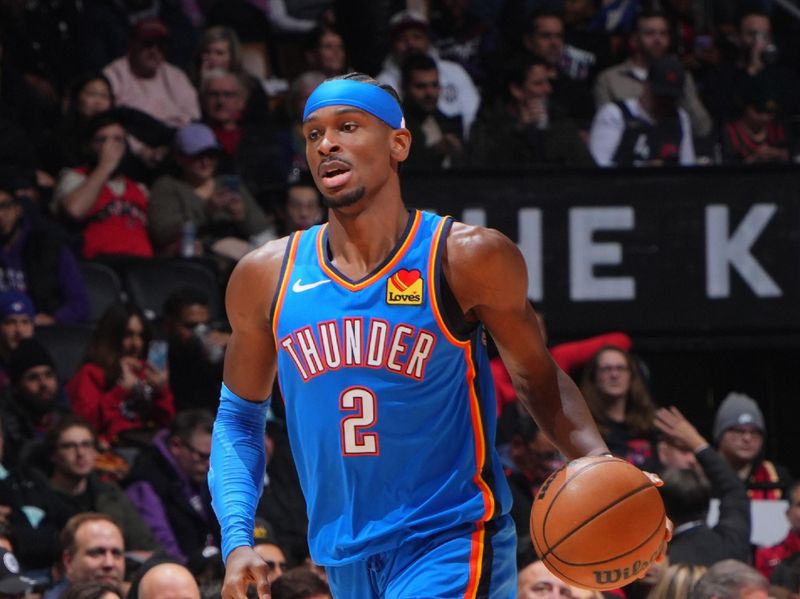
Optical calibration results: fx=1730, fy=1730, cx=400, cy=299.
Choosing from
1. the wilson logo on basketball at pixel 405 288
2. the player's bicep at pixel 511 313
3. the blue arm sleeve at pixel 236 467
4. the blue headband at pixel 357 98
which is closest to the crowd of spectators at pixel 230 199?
the blue arm sleeve at pixel 236 467

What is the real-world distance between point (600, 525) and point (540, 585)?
112 inches

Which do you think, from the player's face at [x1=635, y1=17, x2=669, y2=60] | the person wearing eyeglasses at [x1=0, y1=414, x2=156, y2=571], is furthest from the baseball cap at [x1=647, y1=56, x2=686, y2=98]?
the person wearing eyeglasses at [x1=0, y1=414, x2=156, y2=571]

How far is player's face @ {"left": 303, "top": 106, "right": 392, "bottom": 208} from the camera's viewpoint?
4.54 m

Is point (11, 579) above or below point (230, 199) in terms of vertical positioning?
below

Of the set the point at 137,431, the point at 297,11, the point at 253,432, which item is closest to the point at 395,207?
the point at 253,432

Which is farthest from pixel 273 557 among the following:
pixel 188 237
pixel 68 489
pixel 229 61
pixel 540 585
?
pixel 229 61

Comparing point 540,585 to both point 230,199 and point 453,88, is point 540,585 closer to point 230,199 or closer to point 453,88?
point 230,199

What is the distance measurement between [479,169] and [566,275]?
881 millimetres

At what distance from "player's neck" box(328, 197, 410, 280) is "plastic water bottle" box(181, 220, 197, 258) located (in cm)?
661

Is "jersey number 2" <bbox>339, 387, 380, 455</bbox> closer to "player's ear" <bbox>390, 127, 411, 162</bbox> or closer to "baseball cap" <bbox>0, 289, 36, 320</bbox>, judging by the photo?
"player's ear" <bbox>390, 127, 411, 162</bbox>

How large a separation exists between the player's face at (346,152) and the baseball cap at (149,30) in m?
7.64

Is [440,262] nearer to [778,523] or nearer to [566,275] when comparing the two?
[778,523]

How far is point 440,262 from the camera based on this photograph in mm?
4527

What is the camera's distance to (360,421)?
14.7ft
